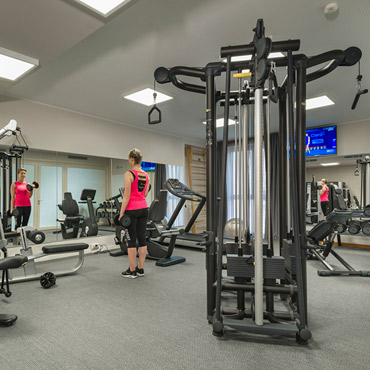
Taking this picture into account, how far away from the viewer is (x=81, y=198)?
16.4 feet

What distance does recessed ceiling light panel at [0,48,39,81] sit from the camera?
8.16ft

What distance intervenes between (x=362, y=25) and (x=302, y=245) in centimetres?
221

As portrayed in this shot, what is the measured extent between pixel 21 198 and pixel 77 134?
1506 mm

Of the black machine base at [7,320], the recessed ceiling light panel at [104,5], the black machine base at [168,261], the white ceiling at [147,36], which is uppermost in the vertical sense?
the white ceiling at [147,36]

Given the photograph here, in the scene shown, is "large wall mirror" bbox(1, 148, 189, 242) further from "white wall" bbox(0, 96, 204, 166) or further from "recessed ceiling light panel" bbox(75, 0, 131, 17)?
"recessed ceiling light panel" bbox(75, 0, 131, 17)

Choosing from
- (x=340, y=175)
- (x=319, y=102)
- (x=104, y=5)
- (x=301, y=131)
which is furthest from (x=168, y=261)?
(x=340, y=175)

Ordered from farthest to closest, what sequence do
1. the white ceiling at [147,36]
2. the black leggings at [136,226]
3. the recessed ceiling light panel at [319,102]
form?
Result: the recessed ceiling light panel at [319,102], the black leggings at [136,226], the white ceiling at [147,36]

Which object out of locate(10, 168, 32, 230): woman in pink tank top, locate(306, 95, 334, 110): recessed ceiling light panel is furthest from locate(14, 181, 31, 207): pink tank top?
locate(306, 95, 334, 110): recessed ceiling light panel

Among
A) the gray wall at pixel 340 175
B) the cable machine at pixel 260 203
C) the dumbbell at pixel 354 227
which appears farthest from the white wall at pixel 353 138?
the cable machine at pixel 260 203

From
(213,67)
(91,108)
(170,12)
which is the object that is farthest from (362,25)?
(91,108)

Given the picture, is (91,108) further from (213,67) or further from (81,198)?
(213,67)

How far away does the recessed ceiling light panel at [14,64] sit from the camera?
2.49 metres

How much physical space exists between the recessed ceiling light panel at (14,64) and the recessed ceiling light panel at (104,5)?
1.07 meters

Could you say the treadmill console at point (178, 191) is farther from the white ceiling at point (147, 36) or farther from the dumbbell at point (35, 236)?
the dumbbell at point (35, 236)
